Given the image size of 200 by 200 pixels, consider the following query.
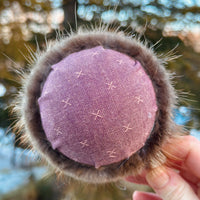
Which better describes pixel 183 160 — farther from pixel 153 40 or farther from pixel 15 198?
pixel 15 198

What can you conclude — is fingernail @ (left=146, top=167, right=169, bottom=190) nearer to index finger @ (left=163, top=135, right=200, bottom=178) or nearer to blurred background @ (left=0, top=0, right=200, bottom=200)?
index finger @ (left=163, top=135, right=200, bottom=178)

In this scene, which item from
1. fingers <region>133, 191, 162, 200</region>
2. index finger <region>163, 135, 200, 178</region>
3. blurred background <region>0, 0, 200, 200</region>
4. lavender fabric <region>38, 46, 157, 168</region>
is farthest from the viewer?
blurred background <region>0, 0, 200, 200</region>

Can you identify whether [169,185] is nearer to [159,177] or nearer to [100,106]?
[159,177]

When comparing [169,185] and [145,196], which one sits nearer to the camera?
[169,185]

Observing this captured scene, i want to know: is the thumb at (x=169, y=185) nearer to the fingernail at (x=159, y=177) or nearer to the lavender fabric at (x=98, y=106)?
the fingernail at (x=159, y=177)

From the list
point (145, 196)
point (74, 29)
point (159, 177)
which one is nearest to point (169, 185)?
point (159, 177)

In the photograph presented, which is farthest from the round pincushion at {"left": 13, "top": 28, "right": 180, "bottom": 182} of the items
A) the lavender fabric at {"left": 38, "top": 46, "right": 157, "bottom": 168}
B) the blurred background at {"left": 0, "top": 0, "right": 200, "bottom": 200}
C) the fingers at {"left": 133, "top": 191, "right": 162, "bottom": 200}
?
the blurred background at {"left": 0, "top": 0, "right": 200, "bottom": 200}

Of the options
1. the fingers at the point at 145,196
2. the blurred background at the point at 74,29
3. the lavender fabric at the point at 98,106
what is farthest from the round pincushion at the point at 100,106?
the blurred background at the point at 74,29
